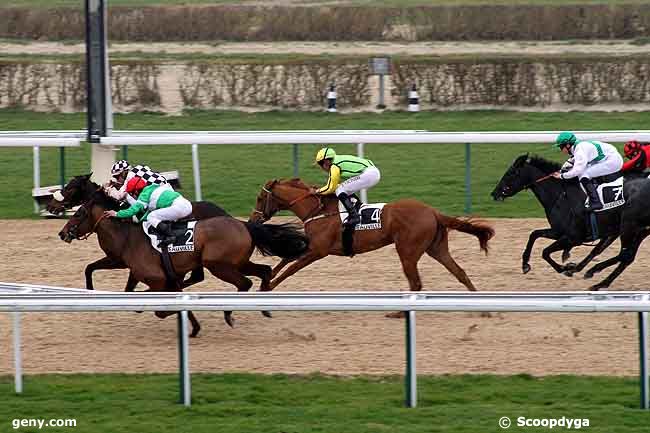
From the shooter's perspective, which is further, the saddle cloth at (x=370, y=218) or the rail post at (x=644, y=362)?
the saddle cloth at (x=370, y=218)

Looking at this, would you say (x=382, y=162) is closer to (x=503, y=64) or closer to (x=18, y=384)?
(x=503, y=64)

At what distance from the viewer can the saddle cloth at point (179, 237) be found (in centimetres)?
801

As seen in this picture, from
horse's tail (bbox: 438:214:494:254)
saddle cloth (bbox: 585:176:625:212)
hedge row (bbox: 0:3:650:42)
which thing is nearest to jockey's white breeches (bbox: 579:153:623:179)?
saddle cloth (bbox: 585:176:625:212)

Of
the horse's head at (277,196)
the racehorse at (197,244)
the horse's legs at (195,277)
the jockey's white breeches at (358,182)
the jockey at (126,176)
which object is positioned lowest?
the horse's legs at (195,277)

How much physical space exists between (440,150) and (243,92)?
13.4 feet

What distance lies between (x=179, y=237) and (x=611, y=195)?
3112 millimetres

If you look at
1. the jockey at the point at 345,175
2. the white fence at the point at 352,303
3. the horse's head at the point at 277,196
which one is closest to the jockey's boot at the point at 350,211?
the jockey at the point at 345,175

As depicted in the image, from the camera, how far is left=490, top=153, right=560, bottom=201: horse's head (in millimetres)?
9531

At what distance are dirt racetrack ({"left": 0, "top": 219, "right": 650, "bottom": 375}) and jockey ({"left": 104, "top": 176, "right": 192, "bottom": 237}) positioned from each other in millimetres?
640

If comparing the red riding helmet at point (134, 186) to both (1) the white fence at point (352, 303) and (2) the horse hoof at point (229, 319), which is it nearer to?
(2) the horse hoof at point (229, 319)

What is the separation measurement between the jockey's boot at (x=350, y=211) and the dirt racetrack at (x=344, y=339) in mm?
655

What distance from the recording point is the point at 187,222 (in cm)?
815

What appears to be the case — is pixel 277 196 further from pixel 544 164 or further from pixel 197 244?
pixel 544 164

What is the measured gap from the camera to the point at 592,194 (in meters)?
9.34
